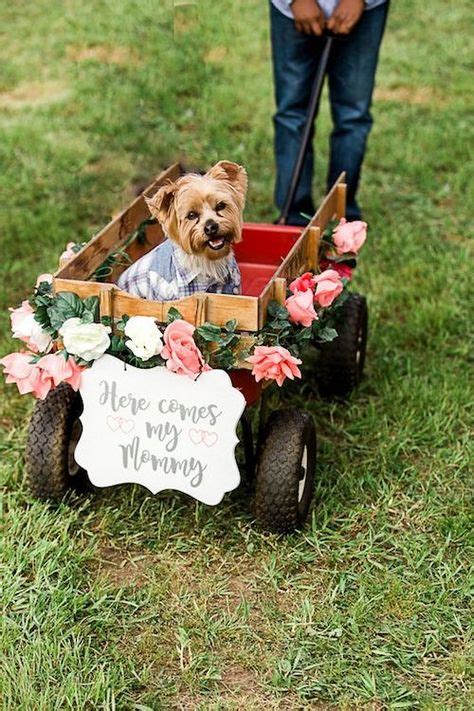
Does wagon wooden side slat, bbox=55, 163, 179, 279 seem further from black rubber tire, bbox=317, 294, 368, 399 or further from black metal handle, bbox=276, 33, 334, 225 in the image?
black rubber tire, bbox=317, 294, 368, 399

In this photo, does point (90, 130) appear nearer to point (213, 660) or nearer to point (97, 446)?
point (97, 446)

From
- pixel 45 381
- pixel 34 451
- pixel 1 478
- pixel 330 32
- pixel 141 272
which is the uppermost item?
pixel 330 32

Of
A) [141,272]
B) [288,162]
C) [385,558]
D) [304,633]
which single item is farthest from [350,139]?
[304,633]

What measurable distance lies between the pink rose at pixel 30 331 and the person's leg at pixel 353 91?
1.80 metres

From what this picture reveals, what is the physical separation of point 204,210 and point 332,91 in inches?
66.8

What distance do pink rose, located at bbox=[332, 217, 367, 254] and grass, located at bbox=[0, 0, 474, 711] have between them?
633 mm

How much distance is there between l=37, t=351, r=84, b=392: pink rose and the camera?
290cm

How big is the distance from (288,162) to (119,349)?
1.77 metres

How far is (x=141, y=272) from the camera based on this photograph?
308 cm

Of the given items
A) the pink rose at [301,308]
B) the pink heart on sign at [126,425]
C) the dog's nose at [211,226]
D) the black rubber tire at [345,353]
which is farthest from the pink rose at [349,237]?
the pink heart on sign at [126,425]

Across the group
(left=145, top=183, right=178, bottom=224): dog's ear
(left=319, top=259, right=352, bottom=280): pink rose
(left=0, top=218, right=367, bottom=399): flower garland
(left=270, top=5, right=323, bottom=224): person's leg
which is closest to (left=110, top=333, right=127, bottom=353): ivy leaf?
(left=0, top=218, right=367, bottom=399): flower garland

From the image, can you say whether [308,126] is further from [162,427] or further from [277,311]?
[162,427]

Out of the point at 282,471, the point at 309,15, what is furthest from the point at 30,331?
the point at 309,15

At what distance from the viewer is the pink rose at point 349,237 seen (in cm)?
343
